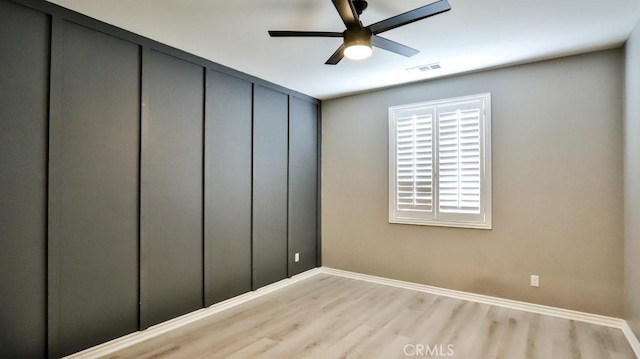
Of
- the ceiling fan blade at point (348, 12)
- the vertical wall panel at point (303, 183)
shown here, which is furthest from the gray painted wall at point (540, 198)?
the ceiling fan blade at point (348, 12)

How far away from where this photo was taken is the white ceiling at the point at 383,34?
2.50 metres

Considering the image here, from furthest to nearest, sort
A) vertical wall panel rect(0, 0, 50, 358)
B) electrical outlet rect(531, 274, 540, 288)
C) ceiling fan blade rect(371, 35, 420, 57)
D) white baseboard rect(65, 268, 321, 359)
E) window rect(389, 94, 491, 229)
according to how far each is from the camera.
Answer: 1. window rect(389, 94, 491, 229)
2. electrical outlet rect(531, 274, 540, 288)
3. white baseboard rect(65, 268, 321, 359)
4. ceiling fan blade rect(371, 35, 420, 57)
5. vertical wall panel rect(0, 0, 50, 358)

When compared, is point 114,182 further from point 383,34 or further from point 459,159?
point 459,159

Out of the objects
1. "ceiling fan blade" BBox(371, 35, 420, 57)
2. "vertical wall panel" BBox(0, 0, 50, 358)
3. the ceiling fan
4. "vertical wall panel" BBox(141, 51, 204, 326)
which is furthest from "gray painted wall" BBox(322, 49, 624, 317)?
"vertical wall panel" BBox(0, 0, 50, 358)

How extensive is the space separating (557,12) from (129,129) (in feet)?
12.1

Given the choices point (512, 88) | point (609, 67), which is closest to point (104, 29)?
point (512, 88)

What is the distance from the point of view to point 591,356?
8.69 ft

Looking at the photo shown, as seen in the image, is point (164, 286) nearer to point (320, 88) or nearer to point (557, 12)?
point (320, 88)

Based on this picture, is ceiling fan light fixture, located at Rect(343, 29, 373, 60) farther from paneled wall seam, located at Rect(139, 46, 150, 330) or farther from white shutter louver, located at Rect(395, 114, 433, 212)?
white shutter louver, located at Rect(395, 114, 433, 212)

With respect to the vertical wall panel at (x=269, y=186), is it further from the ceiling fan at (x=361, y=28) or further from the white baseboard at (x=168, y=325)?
the ceiling fan at (x=361, y=28)

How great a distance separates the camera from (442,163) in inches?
163

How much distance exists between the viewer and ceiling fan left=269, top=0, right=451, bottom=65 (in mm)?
2037

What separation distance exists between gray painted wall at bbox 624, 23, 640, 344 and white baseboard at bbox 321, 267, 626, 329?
218 millimetres

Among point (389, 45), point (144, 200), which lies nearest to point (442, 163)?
point (389, 45)
